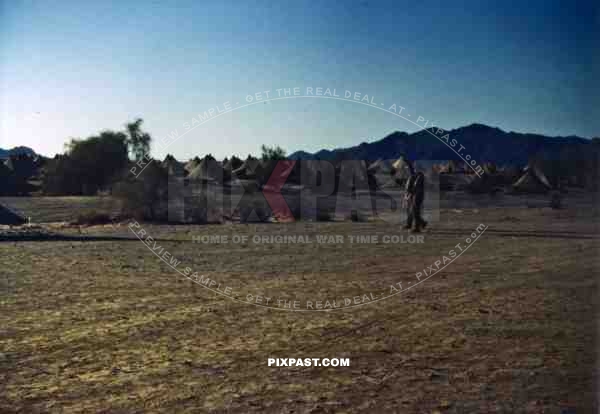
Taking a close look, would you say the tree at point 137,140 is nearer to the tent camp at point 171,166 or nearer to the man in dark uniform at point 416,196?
the tent camp at point 171,166

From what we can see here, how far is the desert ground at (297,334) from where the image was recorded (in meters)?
3.31

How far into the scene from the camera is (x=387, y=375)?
367 centimetres

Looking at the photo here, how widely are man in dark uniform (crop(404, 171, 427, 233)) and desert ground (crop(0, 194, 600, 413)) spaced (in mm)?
3123

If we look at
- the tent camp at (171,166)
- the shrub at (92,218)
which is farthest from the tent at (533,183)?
the shrub at (92,218)

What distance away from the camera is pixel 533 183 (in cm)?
3025

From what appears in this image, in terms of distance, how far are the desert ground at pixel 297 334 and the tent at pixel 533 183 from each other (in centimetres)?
2143

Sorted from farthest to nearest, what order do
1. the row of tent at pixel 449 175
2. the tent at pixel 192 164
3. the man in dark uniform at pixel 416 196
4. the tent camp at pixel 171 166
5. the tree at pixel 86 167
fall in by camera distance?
1. the tent at pixel 192 164
2. the row of tent at pixel 449 175
3. the tree at pixel 86 167
4. the tent camp at pixel 171 166
5. the man in dark uniform at pixel 416 196

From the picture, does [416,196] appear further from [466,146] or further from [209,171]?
[466,146]

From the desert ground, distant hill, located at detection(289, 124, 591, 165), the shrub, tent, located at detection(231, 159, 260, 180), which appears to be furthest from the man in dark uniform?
distant hill, located at detection(289, 124, 591, 165)

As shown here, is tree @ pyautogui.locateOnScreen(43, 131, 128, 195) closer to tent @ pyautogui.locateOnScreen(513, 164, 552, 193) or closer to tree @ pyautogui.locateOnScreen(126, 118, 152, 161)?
tree @ pyautogui.locateOnScreen(126, 118, 152, 161)

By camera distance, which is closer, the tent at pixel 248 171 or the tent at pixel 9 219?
the tent at pixel 9 219

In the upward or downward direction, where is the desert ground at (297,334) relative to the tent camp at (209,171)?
downward

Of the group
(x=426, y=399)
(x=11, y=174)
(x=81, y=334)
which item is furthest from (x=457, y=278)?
(x=11, y=174)

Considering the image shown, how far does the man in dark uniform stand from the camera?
12.7 m
